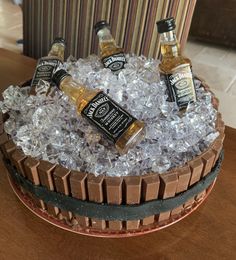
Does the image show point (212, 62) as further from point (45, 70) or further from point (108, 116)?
point (108, 116)

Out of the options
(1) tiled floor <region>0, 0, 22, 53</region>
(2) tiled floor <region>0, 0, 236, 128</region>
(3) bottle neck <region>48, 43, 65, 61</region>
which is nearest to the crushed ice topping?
(3) bottle neck <region>48, 43, 65, 61</region>

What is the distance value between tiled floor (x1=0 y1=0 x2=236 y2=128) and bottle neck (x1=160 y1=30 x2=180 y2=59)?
4.36 ft

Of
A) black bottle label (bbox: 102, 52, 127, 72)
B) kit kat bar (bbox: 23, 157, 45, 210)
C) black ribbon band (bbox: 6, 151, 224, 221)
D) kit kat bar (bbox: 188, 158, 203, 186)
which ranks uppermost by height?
black bottle label (bbox: 102, 52, 127, 72)

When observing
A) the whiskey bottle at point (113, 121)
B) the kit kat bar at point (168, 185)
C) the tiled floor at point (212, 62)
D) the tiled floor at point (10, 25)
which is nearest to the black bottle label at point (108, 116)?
the whiskey bottle at point (113, 121)

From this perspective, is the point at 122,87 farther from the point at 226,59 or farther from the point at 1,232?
the point at 226,59

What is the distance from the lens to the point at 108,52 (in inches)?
32.9

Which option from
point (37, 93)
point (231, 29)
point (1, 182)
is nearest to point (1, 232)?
point (1, 182)

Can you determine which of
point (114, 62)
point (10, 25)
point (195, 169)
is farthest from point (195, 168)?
point (10, 25)

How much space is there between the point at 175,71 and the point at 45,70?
299 millimetres

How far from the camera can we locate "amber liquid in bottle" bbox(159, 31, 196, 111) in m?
0.69

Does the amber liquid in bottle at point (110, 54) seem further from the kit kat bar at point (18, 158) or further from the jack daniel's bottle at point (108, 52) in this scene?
the kit kat bar at point (18, 158)

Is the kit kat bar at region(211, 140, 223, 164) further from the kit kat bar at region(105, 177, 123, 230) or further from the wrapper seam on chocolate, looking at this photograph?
the kit kat bar at region(105, 177, 123, 230)

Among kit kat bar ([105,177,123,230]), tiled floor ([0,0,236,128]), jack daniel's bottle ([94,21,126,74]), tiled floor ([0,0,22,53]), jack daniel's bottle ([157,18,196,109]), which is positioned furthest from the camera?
tiled floor ([0,0,22,53])

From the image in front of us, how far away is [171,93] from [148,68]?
0.14 meters
